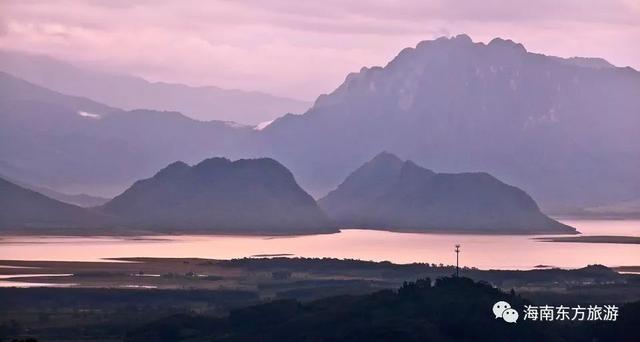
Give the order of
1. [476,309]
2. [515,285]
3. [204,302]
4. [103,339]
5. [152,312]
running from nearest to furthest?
[476,309] < [103,339] < [152,312] < [204,302] < [515,285]

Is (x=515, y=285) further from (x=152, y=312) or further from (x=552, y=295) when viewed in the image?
(x=152, y=312)

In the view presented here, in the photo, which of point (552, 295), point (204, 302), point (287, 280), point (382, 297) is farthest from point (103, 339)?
point (287, 280)

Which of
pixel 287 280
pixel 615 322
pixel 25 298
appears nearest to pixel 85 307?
pixel 25 298

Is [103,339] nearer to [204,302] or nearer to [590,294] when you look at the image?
[204,302]

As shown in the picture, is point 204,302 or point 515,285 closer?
point 204,302

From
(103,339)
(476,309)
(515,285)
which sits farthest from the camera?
(515,285)

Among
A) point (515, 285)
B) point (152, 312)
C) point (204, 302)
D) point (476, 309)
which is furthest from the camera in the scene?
point (515, 285)
